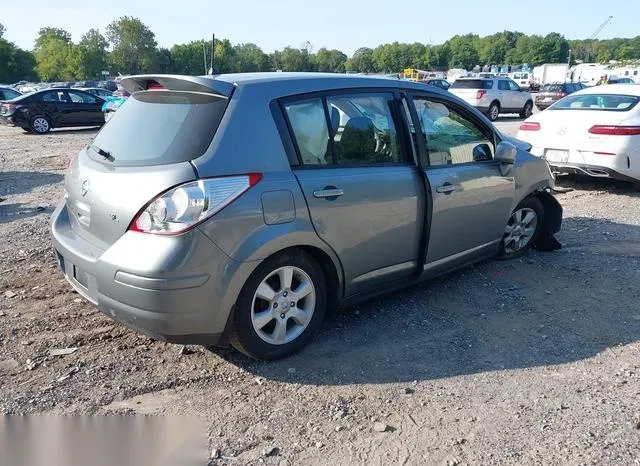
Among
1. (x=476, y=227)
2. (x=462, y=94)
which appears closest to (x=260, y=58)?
(x=462, y=94)

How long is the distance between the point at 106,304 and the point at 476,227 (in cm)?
289

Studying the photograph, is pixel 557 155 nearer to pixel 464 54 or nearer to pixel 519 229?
pixel 519 229

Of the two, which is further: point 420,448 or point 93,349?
point 93,349

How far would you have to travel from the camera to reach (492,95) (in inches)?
912

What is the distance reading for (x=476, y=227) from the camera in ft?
14.7

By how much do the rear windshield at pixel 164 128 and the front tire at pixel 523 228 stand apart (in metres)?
3.11

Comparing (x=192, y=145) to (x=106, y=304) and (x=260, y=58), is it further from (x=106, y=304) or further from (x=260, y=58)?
(x=260, y=58)

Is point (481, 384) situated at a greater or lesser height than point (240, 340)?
lesser

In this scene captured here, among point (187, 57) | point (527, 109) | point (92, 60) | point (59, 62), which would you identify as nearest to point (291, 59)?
point (187, 57)

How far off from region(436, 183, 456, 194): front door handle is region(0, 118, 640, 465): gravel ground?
910 mm

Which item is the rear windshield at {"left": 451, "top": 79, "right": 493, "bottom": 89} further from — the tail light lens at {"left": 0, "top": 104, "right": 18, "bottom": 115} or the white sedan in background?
the tail light lens at {"left": 0, "top": 104, "right": 18, "bottom": 115}

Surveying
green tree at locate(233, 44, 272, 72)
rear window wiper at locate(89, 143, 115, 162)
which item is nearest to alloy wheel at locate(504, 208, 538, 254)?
rear window wiper at locate(89, 143, 115, 162)

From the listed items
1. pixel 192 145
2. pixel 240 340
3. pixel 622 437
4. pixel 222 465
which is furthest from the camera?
pixel 240 340

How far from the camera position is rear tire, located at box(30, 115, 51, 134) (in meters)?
18.4
